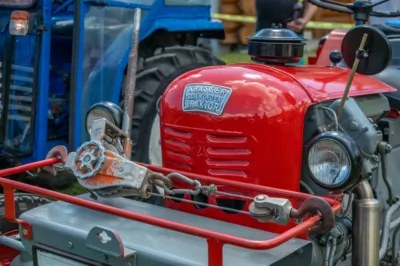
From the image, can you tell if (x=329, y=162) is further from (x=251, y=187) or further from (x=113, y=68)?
(x=113, y=68)

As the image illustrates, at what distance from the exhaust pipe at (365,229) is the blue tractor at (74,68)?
2.43m

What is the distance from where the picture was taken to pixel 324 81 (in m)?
2.95

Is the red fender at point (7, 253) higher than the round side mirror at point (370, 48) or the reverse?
the reverse

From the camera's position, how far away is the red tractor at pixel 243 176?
240cm

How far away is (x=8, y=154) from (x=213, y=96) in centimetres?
253

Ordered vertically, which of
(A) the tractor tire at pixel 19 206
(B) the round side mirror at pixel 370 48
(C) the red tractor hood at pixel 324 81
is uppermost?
(B) the round side mirror at pixel 370 48

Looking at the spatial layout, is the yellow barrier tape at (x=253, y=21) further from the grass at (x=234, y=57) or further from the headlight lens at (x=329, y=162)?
the headlight lens at (x=329, y=162)

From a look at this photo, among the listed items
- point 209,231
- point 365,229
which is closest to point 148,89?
point 365,229

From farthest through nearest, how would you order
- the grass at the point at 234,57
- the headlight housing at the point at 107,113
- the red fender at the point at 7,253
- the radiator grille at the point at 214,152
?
1. the grass at the point at 234,57
2. the red fender at the point at 7,253
3. the headlight housing at the point at 107,113
4. the radiator grille at the point at 214,152

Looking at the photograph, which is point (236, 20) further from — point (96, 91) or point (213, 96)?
point (213, 96)

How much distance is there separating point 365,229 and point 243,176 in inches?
20.9

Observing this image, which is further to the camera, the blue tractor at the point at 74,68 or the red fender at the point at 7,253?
the blue tractor at the point at 74,68

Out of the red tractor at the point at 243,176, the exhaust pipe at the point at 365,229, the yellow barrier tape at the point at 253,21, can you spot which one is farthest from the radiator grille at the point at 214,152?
the yellow barrier tape at the point at 253,21

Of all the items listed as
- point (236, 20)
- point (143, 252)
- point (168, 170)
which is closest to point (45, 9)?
point (168, 170)
